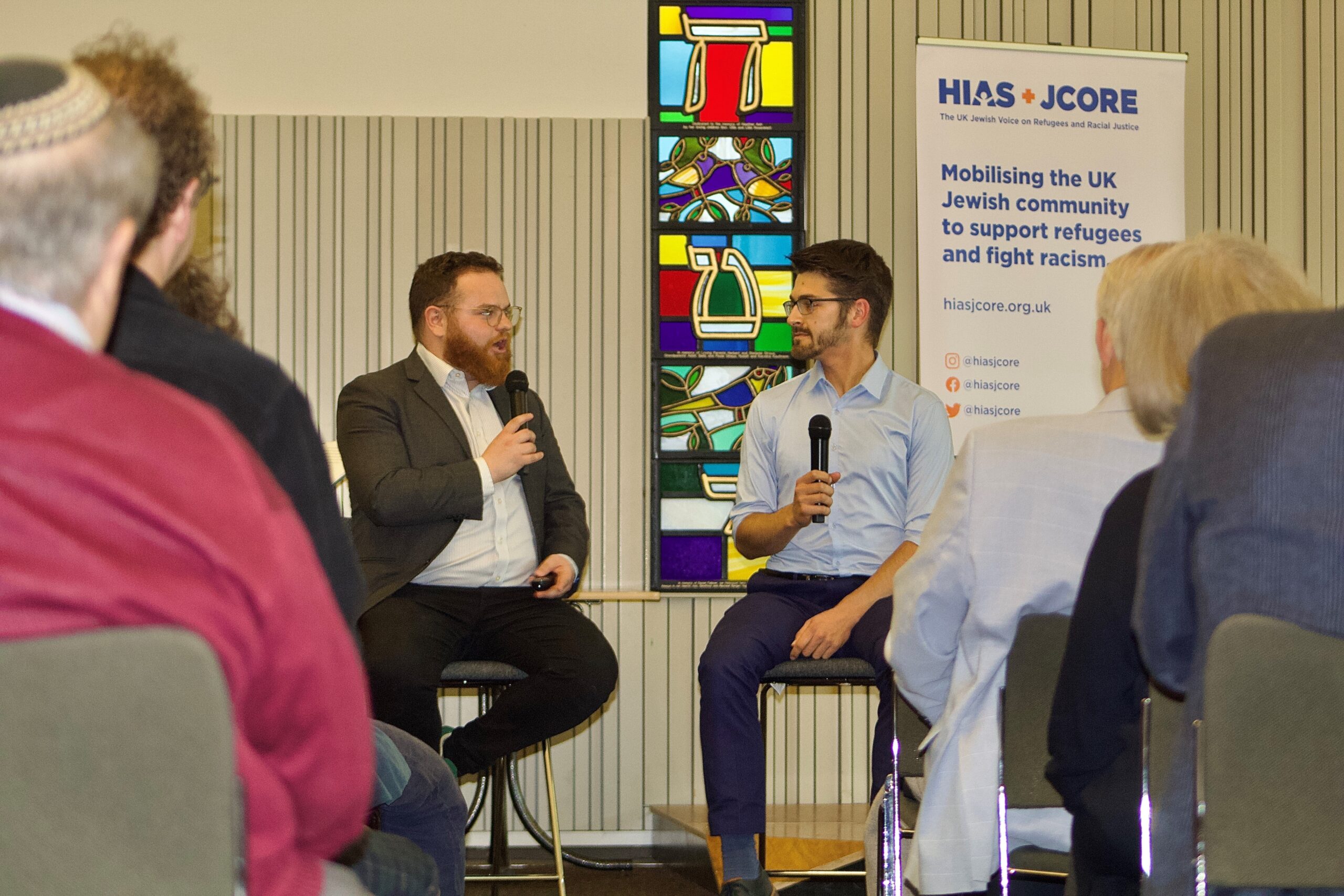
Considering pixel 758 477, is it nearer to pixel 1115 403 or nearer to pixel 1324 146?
pixel 1115 403

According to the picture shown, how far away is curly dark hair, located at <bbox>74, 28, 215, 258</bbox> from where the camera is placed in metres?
1.39

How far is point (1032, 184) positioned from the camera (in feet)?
14.2

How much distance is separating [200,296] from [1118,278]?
1.55 m

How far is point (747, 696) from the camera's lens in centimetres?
313

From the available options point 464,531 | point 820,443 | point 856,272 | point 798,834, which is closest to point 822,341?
point 856,272

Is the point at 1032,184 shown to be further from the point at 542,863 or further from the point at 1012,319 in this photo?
the point at 542,863

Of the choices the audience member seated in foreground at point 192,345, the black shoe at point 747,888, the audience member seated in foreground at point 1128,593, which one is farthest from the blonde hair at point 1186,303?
the black shoe at point 747,888

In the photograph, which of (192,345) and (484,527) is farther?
(484,527)

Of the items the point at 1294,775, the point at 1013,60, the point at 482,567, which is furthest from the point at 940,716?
the point at 1013,60

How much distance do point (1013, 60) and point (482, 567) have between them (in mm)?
2615

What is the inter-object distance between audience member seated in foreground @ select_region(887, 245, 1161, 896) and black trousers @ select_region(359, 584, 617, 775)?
1.35 meters

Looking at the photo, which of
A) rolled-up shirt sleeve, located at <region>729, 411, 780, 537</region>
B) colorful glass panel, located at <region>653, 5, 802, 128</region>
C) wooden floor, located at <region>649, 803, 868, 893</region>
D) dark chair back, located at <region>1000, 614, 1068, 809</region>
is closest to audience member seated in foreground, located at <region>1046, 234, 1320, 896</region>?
dark chair back, located at <region>1000, 614, 1068, 809</region>

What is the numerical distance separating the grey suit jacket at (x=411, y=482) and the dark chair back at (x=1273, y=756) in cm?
228

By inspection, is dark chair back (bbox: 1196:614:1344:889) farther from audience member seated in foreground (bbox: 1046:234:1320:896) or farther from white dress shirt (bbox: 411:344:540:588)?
white dress shirt (bbox: 411:344:540:588)
